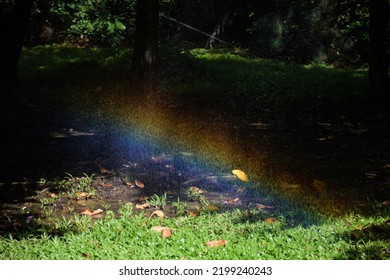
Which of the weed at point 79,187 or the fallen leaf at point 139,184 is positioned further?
the fallen leaf at point 139,184

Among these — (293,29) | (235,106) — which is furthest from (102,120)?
(293,29)

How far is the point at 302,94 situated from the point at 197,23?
39.0ft

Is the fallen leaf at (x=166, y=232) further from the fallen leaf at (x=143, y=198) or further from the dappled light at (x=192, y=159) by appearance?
the fallen leaf at (x=143, y=198)

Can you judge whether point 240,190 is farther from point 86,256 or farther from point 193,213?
point 86,256

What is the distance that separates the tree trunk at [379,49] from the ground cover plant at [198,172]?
0.60 m

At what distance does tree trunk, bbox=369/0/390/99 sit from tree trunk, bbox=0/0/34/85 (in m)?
9.55

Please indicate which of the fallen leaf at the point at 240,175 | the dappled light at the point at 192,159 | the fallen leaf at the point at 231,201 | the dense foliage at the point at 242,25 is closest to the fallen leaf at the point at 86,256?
the dappled light at the point at 192,159

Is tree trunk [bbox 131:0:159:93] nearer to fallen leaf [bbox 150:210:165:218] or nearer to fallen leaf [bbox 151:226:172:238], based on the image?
fallen leaf [bbox 150:210:165:218]

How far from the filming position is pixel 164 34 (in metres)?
24.4

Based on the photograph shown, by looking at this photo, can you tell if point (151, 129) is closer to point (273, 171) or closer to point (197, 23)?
point (273, 171)

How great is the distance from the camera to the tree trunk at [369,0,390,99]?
11484mm

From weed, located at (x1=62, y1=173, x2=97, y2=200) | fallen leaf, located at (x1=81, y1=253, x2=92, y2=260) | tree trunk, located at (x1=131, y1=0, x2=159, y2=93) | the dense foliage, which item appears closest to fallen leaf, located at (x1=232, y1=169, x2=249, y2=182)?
weed, located at (x1=62, y1=173, x2=97, y2=200)

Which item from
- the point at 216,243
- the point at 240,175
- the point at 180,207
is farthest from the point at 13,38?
the point at 216,243

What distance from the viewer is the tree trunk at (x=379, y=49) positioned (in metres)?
11.5
